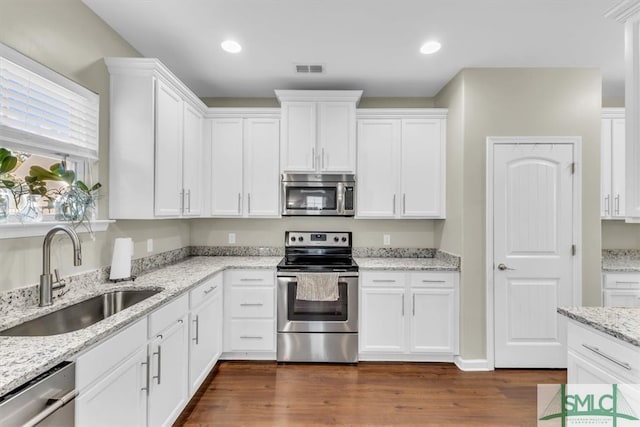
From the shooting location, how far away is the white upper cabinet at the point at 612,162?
3330 millimetres

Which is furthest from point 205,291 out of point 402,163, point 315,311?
point 402,163

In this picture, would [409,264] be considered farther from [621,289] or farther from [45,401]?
[45,401]

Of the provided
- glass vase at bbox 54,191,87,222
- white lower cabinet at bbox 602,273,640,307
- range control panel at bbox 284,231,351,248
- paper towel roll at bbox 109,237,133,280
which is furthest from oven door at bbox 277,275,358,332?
white lower cabinet at bbox 602,273,640,307

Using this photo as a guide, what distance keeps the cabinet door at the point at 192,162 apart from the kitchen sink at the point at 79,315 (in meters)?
0.96

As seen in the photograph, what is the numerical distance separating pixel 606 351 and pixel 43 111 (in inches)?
119

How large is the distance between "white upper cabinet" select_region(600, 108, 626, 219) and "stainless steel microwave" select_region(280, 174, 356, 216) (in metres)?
Result: 2.52

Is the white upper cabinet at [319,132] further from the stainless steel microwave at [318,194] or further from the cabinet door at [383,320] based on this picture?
the cabinet door at [383,320]

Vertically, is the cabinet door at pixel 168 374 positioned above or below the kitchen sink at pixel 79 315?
below

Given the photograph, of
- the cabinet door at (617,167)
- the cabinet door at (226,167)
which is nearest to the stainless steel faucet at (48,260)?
the cabinet door at (226,167)

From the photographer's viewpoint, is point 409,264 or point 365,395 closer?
point 365,395

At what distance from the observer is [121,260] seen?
235 cm

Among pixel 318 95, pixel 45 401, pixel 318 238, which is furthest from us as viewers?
pixel 318 238

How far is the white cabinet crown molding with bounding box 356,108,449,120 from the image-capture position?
3.43 metres

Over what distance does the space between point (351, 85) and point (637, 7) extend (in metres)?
2.26
